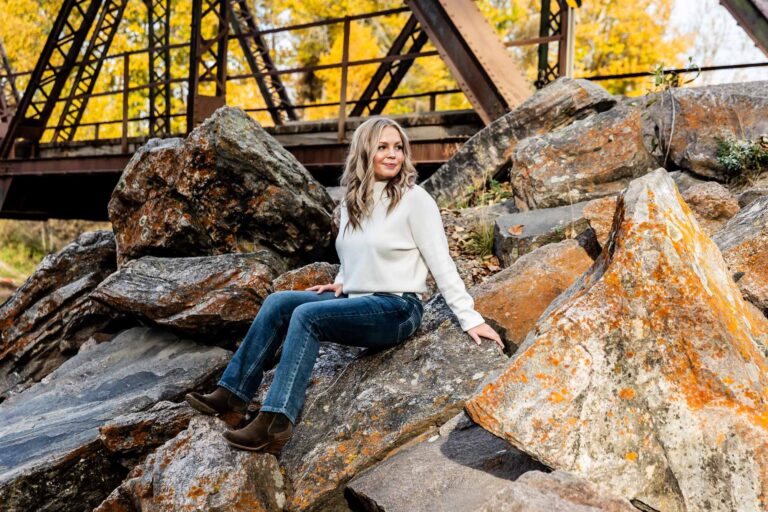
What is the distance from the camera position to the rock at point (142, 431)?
390 centimetres

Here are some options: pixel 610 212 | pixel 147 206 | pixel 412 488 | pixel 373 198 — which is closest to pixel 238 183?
pixel 147 206

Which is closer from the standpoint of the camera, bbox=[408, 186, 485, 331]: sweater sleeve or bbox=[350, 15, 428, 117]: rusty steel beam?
bbox=[408, 186, 485, 331]: sweater sleeve

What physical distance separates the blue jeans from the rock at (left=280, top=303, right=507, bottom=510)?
0.54 ft

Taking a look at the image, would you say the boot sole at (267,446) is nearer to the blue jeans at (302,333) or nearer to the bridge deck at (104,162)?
the blue jeans at (302,333)

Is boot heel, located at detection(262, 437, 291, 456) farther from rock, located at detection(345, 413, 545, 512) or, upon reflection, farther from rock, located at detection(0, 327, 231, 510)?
rock, located at detection(0, 327, 231, 510)

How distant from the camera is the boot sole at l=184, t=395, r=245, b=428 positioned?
3533 mm

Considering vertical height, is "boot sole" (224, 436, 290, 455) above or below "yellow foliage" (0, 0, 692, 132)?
below

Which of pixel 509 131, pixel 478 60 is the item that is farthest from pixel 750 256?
pixel 478 60

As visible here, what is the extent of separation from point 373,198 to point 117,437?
1.88m

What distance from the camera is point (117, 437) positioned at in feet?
12.8

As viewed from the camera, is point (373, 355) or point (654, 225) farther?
point (373, 355)

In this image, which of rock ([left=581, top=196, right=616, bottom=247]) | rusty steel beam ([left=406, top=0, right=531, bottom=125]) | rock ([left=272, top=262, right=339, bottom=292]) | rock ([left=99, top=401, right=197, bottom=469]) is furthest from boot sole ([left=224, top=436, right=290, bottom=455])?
rusty steel beam ([left=406, top=0, right=531, bottom=125])

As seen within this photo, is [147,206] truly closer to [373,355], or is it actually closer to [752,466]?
[373,355]

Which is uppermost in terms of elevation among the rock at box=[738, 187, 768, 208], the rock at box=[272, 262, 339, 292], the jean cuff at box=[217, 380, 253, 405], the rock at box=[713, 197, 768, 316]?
the rock at box=[738, 187, 768, 208]
